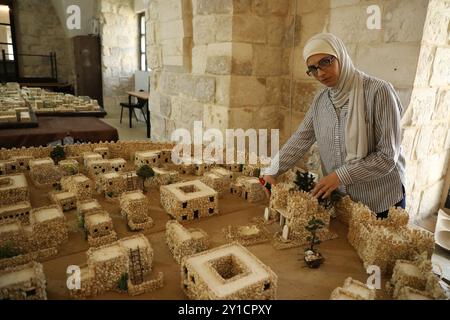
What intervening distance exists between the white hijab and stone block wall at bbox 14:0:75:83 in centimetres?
1143

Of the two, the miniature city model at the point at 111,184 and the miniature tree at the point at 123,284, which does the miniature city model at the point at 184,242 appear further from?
the miniature city model at the point at 111,184

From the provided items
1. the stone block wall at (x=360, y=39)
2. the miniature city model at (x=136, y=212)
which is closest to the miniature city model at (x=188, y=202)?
the miniature city model at (x=136, y=212)

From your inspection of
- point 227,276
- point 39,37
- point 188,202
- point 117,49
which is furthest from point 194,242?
point 39,37

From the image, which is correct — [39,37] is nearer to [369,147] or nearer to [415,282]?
[369,147]

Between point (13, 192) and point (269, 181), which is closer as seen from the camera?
point (13, 192)

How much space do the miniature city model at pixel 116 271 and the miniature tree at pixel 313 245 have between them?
59 cm

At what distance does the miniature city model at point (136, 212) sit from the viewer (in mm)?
1577

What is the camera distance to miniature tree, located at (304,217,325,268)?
130cm

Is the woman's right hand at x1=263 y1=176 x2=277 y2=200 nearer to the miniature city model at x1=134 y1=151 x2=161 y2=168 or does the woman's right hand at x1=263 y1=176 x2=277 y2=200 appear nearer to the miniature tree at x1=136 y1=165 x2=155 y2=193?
the miniature tree at x1=136 y1=165 x2=155 y2=193

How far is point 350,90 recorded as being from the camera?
68.9 inches

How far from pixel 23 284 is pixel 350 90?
168 centimetres

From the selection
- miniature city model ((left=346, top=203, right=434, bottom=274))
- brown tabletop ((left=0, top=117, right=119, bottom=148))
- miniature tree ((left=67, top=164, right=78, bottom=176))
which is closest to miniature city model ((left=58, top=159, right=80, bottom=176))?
miniature tree ((left=67, top=164, right=78, bottom=176))

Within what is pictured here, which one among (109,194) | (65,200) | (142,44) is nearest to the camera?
(65,200)
